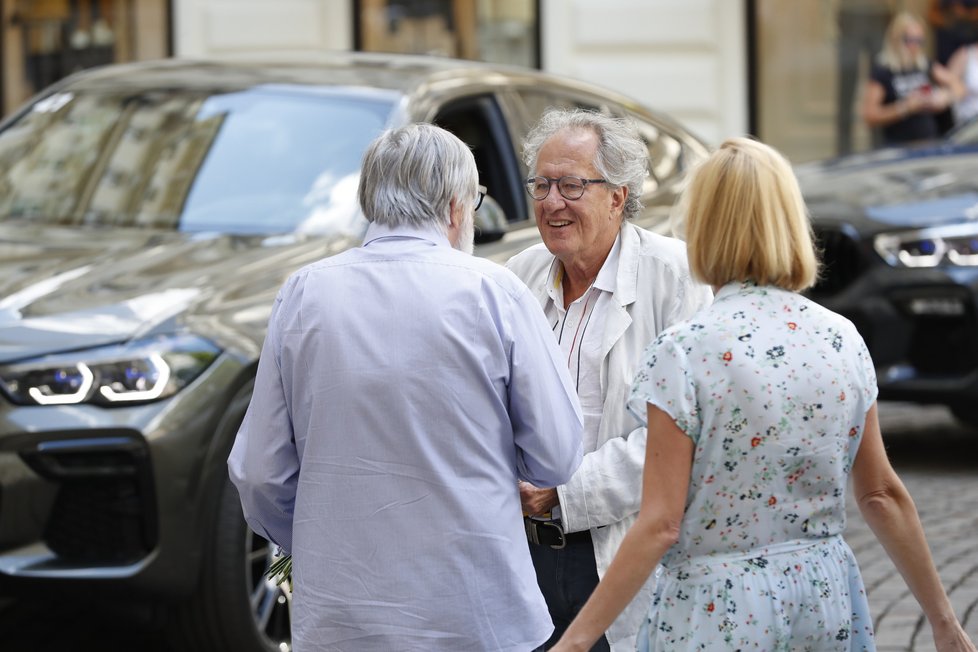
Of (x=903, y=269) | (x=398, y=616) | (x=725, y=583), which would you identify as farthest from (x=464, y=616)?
(x=903, y=269)

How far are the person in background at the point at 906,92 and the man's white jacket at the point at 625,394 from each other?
28.3ft

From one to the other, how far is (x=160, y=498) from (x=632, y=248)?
1.68 m

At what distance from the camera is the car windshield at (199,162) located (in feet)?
→ 18.8

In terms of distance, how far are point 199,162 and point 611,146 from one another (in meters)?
2.79

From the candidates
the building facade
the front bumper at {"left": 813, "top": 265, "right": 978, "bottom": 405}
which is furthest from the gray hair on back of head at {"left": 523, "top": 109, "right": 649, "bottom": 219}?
the building facade

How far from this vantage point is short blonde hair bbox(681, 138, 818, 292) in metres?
2.94

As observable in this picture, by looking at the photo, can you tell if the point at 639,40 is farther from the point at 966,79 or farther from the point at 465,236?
the point at 465,236

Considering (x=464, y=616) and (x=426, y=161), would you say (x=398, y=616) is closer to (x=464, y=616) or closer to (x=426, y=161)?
(x=464, y=616)

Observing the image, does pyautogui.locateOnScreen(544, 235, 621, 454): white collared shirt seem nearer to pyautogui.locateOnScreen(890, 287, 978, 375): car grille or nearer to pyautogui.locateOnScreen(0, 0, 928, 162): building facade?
pyautogui.locateOnScreen(890, 287, 978, 375): car grille

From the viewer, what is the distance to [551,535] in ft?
11.4

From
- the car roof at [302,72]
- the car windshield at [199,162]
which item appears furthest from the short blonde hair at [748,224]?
the car roof at [302,72]

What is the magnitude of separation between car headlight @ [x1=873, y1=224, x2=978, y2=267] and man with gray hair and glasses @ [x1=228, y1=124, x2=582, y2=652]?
4.92m

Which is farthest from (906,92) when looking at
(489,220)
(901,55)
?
(489,220)

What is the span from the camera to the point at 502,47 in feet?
46.4
